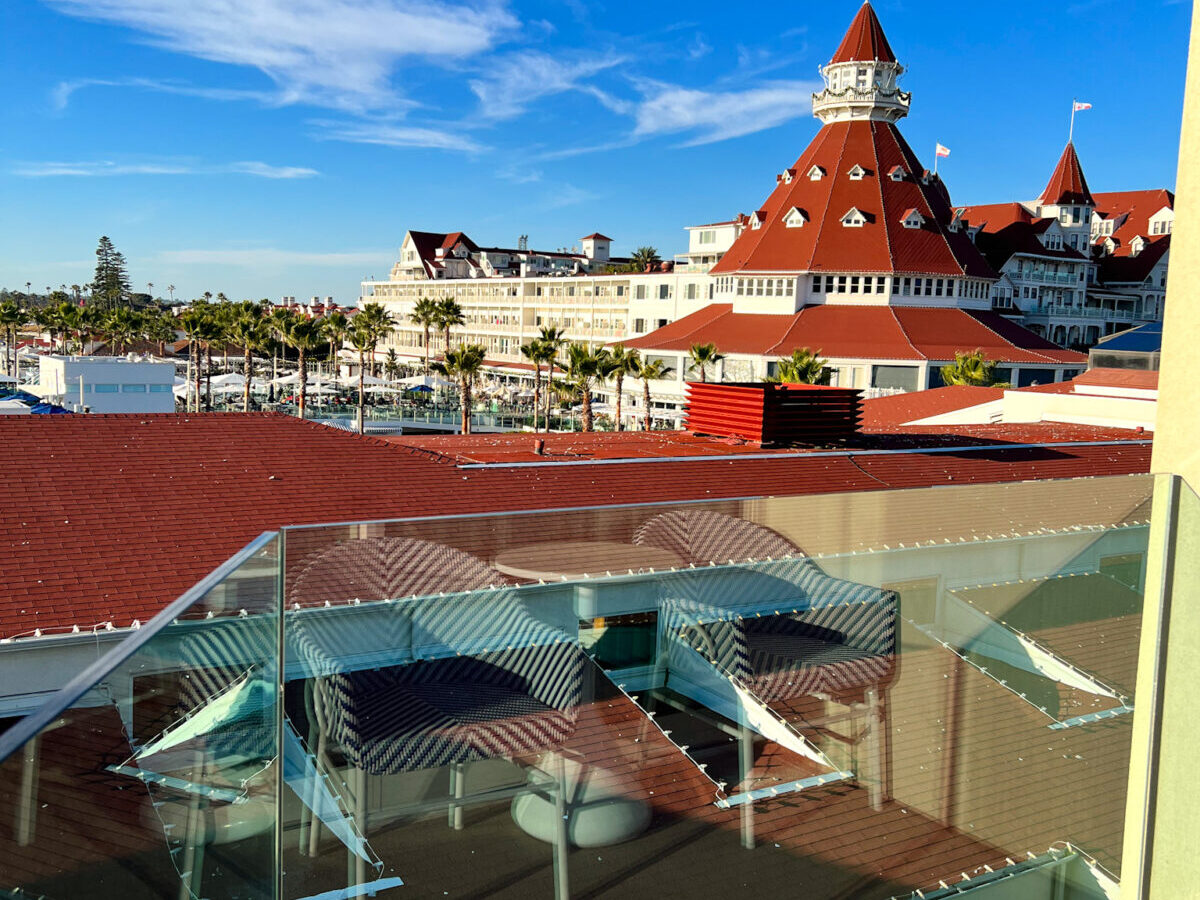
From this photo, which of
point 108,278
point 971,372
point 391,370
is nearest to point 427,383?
point 391,370

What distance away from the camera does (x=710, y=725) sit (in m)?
3.62

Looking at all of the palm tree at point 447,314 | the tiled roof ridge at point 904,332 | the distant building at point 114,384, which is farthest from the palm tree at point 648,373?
the palm tree at point 447,314

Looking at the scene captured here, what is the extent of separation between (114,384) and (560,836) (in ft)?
143

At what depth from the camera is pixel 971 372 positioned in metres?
37.9

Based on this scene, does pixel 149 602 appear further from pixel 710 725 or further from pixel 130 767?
pixel 130 767

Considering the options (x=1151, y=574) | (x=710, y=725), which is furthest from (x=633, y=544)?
(x=1151, y=574)

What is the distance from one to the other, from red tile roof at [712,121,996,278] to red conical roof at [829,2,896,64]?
330 cm

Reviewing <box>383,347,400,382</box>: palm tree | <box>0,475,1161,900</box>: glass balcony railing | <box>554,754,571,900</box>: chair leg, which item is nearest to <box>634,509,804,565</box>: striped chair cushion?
<box>0,475,1161,900</box>: glass balcony railing

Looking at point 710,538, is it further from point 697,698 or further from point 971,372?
point 971,372

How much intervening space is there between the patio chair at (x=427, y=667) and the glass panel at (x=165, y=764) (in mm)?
365

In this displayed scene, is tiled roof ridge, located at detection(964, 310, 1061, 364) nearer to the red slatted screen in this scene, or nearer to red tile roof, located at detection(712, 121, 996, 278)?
red tile roof, located at detection(712, 121, 996, 278)

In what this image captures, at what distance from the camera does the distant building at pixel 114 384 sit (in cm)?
4106

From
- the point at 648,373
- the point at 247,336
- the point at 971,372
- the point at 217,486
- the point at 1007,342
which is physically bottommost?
the point at 217,486

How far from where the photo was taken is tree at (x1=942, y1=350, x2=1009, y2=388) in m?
37.7
